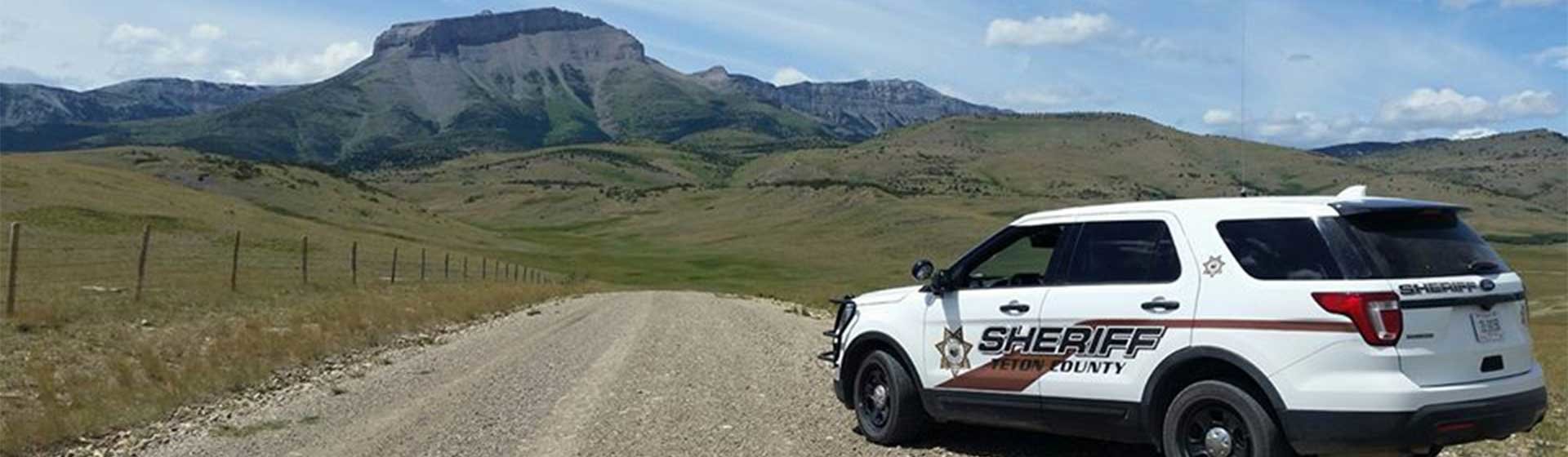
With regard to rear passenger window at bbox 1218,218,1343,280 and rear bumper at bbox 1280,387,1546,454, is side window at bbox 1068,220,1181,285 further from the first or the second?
rear bumper at bbox 1280,387,1546,454

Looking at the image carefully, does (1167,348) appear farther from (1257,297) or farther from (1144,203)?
(1144,203)

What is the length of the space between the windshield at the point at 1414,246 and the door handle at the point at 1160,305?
1047mm

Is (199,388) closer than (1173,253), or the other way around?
(1173,253)

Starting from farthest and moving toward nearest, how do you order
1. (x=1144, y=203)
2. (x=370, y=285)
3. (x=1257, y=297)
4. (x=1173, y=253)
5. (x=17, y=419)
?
(x=370, y=285)
(x=17, y=419)
(x=1144, y=203)
(x=1173, y=253)
(x=1257, y=297)

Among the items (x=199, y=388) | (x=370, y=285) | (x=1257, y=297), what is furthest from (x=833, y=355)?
(x=370, y=285)

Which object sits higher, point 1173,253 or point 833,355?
point 1173,253

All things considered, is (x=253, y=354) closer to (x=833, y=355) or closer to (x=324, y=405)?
(x=324, y=405)

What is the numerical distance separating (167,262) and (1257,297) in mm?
39244

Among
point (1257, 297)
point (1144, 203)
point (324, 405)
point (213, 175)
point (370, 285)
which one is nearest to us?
point (1257, 297)

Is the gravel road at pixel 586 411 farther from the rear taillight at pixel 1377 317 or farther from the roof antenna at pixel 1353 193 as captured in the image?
the rear taillight at pixel 1377 317

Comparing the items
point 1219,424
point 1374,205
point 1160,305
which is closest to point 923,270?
point 1160,305

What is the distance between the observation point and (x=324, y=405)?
500 inches

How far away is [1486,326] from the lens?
7.34 m

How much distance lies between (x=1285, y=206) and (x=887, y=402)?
12.4 ft
